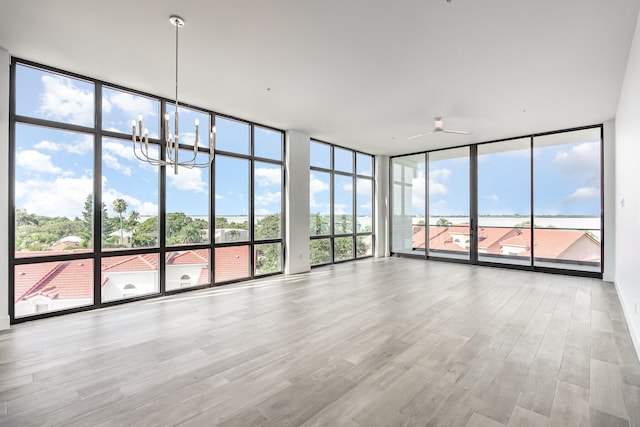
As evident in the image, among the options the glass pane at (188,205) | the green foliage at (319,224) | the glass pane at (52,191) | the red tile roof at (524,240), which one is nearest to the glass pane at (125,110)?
the glass pane at (52,191)

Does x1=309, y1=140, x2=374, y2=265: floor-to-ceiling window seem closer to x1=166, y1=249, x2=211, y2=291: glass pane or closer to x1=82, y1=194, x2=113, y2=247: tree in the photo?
x1=166, y1=249, x2=211, y2=291: glass pane

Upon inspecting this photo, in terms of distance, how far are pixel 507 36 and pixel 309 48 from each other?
2004 mm

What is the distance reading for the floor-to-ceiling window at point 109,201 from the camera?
371cm

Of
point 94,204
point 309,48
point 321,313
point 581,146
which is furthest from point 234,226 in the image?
point 581,146

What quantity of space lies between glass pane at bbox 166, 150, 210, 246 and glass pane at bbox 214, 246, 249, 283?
421 millimetres

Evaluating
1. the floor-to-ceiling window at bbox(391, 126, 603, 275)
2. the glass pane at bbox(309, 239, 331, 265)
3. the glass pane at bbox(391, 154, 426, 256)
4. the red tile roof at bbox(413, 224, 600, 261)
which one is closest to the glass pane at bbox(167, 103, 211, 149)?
the glass pane at bbox(309, 239, 331, 265)

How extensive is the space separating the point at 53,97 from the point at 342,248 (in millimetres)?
6300

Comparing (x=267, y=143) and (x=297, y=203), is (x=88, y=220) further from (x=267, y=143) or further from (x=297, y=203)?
(x=297, y=203)

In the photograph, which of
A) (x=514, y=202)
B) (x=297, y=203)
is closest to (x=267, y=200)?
(x=297, y=203)

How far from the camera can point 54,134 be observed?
3902mm

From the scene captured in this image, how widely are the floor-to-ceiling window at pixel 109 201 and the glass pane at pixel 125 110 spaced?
14 millimetres

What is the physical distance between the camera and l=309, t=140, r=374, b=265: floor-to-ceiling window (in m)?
7.45

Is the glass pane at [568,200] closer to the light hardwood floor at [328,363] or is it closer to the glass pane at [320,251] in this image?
the light hardwood floor at [328,363]

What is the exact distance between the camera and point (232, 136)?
226 inches
